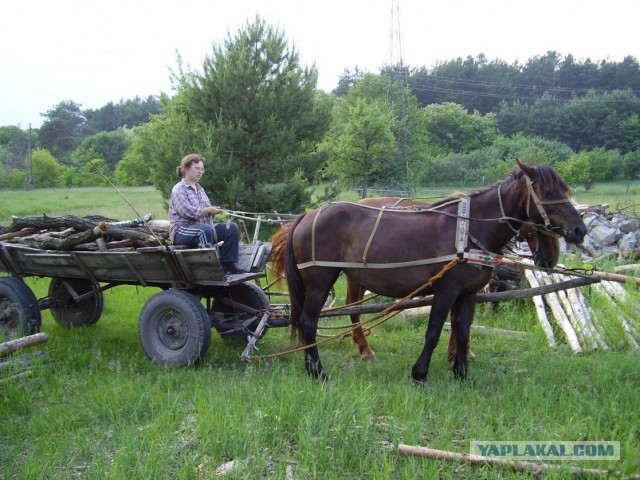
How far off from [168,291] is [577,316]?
4.83 m

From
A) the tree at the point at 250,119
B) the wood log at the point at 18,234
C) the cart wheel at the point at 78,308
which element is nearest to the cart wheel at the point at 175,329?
the cart wheel at the point at 78,308

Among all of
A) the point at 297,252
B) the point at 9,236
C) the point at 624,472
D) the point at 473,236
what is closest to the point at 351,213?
the point at 297,252

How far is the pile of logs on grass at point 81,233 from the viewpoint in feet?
18.7

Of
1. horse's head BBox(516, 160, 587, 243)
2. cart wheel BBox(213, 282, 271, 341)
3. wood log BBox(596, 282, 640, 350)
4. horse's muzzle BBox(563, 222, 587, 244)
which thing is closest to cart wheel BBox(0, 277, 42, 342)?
cart wheel BBox(213, 282, 271, 341)

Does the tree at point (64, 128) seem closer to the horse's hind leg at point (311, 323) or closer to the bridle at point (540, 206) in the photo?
the horse's hind leg at point (311, 323)

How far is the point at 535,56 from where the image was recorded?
66.5 metres

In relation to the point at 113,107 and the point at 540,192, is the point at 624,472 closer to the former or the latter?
the point at 540,192

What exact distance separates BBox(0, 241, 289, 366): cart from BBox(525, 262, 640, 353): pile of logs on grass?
11.0 ft

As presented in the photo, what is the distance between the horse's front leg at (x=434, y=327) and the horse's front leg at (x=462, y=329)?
32 cm

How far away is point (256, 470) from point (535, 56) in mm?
73845

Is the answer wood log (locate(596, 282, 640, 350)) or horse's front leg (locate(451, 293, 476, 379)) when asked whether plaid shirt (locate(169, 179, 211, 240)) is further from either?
wood log (locate(596, 282, 640, 350))

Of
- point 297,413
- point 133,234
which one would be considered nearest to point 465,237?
point 297,413

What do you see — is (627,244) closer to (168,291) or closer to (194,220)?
(194,220)

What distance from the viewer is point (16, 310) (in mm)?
6121
